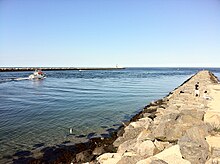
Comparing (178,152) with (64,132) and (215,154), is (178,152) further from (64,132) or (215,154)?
(64,132)

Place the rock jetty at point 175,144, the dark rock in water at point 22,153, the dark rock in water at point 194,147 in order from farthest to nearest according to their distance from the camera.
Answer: the dark rock in water at point 22,153, the rock jetty at point 175,144, the dark rock in water at point 194,147

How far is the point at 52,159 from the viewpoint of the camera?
27.2ft

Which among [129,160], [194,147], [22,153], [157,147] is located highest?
[194,147]

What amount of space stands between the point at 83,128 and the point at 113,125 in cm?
178

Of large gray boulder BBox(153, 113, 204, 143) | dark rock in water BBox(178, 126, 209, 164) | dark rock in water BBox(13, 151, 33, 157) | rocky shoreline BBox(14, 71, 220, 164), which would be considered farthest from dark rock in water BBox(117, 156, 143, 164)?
dark rock in water BBox(13, 151, 33, 157)

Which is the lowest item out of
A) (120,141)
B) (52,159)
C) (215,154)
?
(52,159)

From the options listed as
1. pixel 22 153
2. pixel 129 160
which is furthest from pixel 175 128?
pixel 22 153

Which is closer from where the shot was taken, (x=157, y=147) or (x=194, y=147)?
(x=194, y=147)

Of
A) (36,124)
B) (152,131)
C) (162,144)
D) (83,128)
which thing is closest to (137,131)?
(152,131)

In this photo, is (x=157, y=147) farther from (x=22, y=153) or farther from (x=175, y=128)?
(x=22, y=153)

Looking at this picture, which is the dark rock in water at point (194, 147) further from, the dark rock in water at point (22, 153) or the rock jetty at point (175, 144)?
the dark rock in water at point (22, 153)

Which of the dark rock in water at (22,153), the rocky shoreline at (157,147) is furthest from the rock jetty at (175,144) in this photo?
the dark rock in water at (22,153)

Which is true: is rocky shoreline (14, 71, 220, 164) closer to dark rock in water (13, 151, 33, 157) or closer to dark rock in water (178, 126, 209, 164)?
dark rock in water (178, 126, 209, 164)

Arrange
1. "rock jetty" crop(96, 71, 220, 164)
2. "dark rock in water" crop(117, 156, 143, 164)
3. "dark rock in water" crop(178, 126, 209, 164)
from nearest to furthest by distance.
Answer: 1. "dark rock in water" crop(178, 126, 209, 164)
2. "rock jetty" crop(96, 71, 220, 164)
3. "dark rock in water" crop(117, 156, 143, 164)
